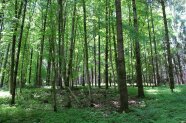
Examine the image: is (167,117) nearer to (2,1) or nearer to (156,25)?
(2,1)

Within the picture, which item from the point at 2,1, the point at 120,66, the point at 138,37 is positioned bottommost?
the point at 120,66

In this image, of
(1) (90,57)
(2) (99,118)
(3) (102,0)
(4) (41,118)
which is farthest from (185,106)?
(1) (90,57)

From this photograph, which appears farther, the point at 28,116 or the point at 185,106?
the point at 185,106

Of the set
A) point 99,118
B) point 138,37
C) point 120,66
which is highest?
point 138,37

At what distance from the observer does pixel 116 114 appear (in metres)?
12.7

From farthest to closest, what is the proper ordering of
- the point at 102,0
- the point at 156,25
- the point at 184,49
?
the point at 184,49 → the point at 156,25 → the point at 102,0

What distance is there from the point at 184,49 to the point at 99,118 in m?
52.9

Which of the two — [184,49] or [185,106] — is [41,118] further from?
[184,49]

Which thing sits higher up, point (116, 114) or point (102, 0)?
point (102, 0)

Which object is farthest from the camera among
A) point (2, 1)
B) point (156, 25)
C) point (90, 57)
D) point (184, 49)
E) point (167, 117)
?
point (184, 49)

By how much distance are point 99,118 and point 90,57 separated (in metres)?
33.7

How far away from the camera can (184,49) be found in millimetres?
60438

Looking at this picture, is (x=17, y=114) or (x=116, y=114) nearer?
(x=116, y=114)

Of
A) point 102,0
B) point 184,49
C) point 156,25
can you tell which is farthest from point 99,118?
point 184,49
